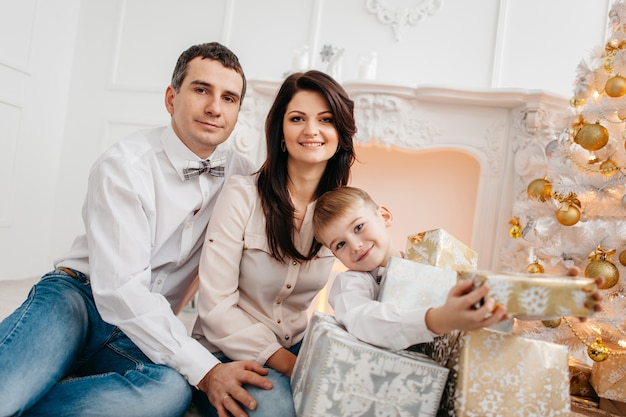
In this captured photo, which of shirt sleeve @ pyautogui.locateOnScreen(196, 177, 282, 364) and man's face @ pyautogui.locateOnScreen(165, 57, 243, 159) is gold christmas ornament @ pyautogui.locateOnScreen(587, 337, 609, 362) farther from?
man's face @ pyautogui.locateOnScreen(165, 57, 243, 159)

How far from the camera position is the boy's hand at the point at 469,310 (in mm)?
861

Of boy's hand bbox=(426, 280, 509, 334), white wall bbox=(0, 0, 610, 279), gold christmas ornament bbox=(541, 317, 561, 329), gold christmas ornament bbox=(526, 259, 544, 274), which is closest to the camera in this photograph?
boy's hand bbox=(426, 280, 509, 334)

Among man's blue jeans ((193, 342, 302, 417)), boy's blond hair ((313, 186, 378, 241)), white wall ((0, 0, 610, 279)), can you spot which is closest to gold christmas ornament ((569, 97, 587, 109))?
white wall ((0, 0, 610, 279))

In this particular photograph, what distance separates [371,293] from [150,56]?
9.39 ft

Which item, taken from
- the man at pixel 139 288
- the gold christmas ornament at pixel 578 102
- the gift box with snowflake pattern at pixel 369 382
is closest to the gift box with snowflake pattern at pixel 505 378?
the gift box with snowflake pattern at pixel 369 382

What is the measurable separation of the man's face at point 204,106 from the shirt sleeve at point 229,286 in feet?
0.57

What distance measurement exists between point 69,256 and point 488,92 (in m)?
2.17

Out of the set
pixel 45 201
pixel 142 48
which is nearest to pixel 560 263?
pixel 142 48

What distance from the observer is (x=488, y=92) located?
2711 mm

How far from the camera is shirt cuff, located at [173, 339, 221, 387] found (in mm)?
1197

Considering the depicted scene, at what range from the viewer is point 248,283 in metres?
1.42

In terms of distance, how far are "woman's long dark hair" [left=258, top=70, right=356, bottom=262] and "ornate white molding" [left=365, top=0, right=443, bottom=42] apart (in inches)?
72.0

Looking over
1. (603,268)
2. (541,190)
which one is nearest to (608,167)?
(541,190)

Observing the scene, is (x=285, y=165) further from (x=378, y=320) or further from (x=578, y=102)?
(x=578, y=102)
